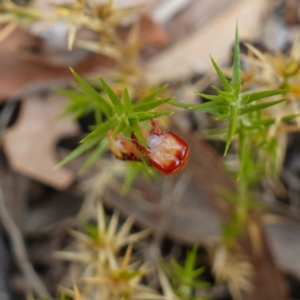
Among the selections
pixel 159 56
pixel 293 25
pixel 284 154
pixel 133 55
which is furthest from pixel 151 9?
pixel 284 154

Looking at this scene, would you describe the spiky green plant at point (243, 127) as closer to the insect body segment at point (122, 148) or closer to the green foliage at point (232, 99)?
the green foliage at point (232, 99)

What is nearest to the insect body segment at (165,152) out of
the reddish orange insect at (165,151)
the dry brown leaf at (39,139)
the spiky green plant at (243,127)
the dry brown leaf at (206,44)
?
the reddish orange insect at (165,151)

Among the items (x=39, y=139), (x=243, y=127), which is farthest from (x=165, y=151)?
(x=39, y=139)

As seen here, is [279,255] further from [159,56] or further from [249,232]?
[159,56]

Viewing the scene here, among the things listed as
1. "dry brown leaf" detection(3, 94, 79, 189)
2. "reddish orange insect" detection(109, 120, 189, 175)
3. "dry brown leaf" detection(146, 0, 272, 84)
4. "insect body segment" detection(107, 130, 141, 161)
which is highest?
"reddish orange insect" detection(109, 120, 189, 175)

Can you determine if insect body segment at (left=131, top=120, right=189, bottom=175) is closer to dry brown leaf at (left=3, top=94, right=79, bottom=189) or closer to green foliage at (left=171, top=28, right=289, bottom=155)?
green foliage at (left=171, top=28, right=289, bottom=155)

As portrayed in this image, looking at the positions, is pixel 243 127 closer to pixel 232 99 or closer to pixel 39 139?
pixel 232 99

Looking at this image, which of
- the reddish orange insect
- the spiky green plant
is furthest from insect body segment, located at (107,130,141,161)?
the spiky green plant
